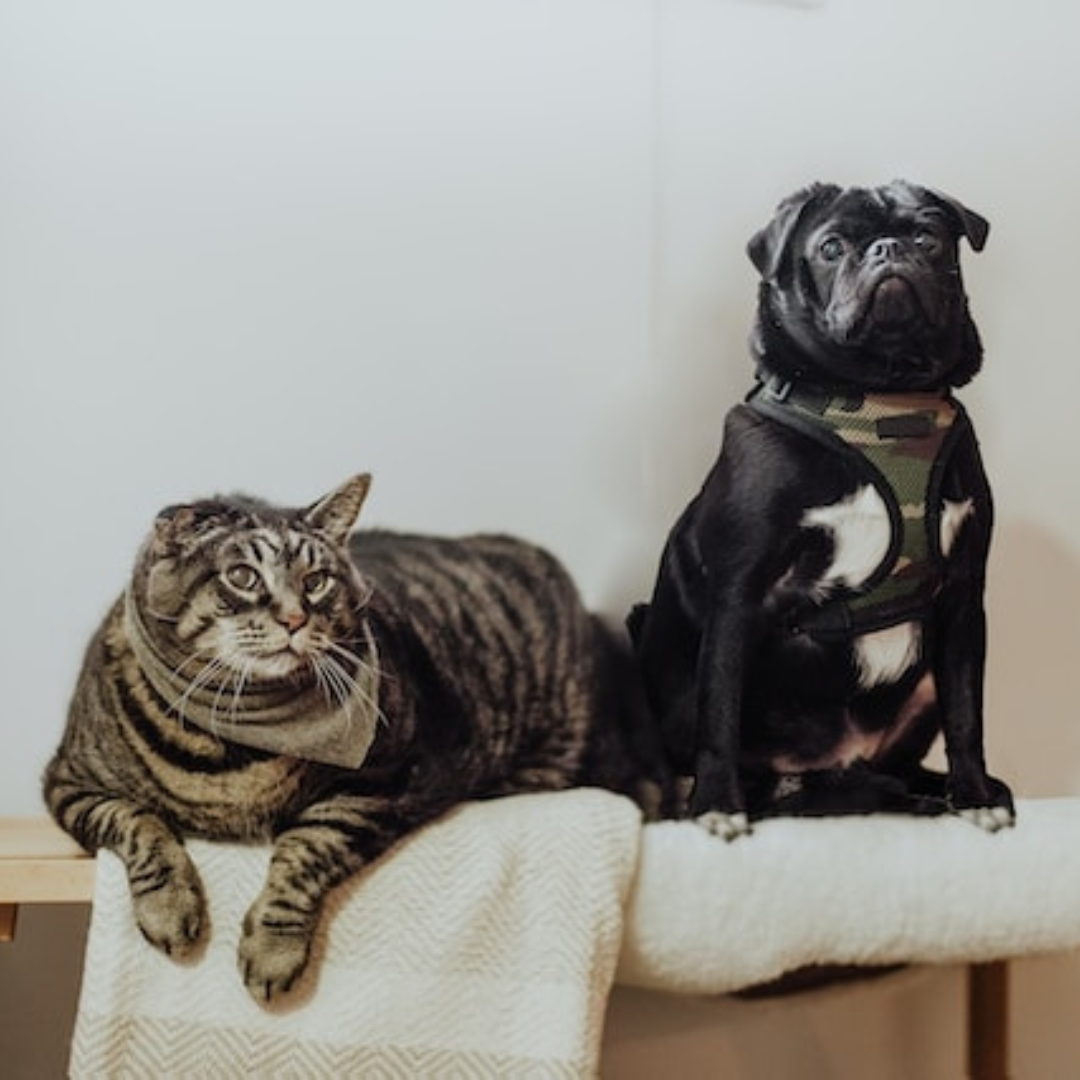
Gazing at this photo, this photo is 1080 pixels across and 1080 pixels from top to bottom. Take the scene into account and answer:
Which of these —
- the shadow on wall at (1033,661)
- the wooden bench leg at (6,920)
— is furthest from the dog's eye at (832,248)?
the wooden bench leg at (6,920)

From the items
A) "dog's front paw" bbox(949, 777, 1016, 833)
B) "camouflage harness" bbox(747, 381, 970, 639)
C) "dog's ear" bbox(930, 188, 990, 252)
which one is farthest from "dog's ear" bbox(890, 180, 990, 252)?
"dog's front paw" bbox(949, 777, 1016, 833)

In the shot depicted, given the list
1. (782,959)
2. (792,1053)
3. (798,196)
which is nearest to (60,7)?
(798,196)

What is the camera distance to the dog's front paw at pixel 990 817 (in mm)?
1009

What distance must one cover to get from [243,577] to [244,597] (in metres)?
0.01

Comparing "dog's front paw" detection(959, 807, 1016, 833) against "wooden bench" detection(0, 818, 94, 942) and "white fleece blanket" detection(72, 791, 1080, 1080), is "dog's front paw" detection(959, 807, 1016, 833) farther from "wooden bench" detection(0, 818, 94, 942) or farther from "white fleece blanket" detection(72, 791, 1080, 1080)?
"wooden bench" detection(0, 818, 94, 942)

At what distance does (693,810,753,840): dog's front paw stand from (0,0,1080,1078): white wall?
0.20 m

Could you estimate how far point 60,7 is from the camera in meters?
1.08

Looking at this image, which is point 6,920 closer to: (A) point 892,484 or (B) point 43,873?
(B) point 43,873

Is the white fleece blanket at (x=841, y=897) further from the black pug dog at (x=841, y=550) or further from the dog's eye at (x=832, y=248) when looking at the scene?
the dog's eye at (x=832, y=248)

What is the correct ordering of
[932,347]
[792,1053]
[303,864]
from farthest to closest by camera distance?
[792,1053]
[932,347]
[303,864]

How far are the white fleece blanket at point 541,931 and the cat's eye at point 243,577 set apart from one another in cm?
18

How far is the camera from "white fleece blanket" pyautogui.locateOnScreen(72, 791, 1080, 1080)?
0.87 metres

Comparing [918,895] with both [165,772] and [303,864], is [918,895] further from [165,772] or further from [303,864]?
[165,772]

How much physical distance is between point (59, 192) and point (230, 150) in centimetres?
14
